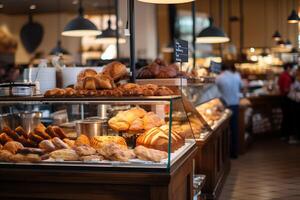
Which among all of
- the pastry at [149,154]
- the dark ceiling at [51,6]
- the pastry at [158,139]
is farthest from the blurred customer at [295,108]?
the pastry at [149,154]

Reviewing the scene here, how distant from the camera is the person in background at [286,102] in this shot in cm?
1205

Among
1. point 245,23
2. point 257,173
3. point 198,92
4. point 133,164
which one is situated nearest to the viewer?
point 133,164

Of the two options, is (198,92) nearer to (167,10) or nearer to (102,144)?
(102,144)

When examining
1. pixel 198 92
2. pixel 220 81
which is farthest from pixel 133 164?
pixel 220 81

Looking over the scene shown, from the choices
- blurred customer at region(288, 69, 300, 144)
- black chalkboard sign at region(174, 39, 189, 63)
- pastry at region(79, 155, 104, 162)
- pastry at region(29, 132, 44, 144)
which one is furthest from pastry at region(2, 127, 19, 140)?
blurred customer at region(288, 69, 300, 144)

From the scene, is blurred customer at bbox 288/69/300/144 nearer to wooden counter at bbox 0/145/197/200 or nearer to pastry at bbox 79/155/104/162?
wooden counter at bbox 0/145/197/200

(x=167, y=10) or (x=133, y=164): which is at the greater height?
(x=167, y=10)

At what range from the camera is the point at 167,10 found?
20.2m

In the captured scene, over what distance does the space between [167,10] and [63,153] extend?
17091 millimetres

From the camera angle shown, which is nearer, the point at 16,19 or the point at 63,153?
the point at 63,153

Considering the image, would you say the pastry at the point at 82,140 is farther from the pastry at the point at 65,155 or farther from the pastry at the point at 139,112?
the pastry at the point at 139,112

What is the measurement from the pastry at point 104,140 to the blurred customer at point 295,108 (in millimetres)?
8389

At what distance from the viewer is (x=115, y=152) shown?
347cm

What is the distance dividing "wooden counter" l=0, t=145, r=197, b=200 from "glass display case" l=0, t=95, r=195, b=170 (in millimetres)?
55
